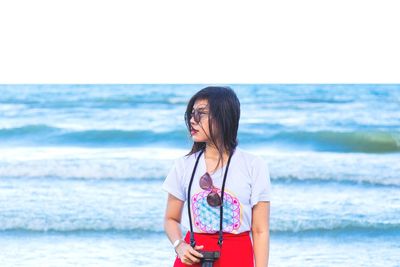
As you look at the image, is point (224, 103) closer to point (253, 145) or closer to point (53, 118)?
point (253, 145)

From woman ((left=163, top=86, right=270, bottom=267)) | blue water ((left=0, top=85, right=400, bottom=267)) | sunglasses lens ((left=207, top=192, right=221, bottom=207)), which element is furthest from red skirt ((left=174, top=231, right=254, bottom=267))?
blue water ((left=0, top=85, right=400, bottom=267))

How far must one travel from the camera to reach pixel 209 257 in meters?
2.98

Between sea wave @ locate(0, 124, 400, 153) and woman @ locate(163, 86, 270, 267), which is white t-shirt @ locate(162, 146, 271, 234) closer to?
woman @ locate(163, 86, 270, 267)

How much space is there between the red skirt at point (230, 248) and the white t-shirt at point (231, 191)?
21 mm

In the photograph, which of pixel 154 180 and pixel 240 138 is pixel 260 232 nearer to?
pixel 154 180

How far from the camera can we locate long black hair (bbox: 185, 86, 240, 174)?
3047 mm

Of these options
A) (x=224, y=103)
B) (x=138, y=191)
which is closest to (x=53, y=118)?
(x=138, y=191)

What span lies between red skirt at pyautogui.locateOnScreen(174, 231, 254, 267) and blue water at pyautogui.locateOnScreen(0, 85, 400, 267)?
3.40 m

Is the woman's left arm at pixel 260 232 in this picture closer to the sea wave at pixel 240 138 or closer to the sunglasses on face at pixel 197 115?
the sunglasses on face at pixel 197 115

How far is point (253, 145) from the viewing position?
1464 cm

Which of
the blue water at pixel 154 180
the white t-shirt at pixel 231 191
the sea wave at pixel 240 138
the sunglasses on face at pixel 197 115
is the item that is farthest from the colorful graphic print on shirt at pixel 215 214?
the sea wave at pixel 240 138

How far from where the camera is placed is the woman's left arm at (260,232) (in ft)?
10.1

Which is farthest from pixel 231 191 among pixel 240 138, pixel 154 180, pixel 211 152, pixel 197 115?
pixel 240 138
